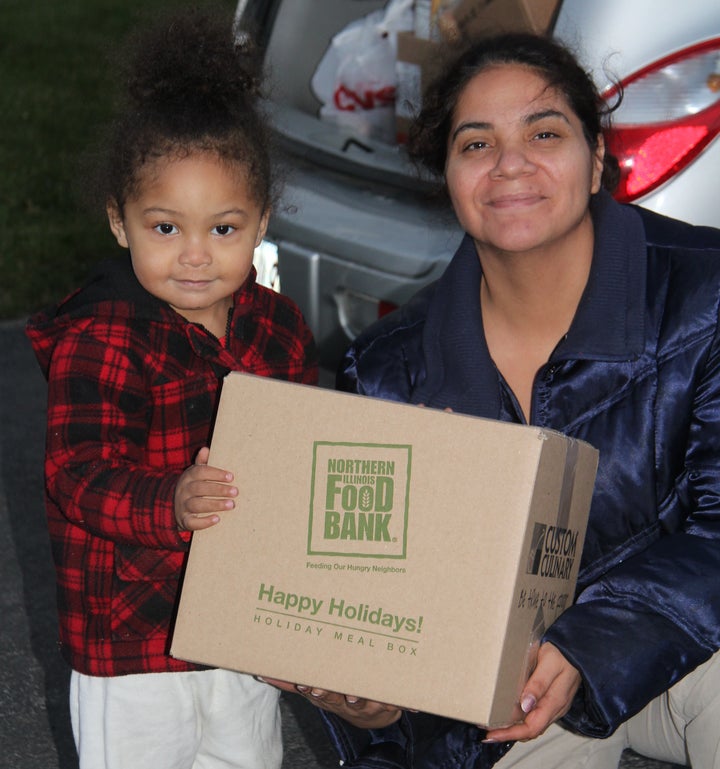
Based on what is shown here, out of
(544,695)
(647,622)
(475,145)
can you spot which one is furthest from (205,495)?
(475,145)

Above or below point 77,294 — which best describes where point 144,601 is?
below

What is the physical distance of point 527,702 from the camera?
68.6 inches

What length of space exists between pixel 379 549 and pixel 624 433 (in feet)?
1.78

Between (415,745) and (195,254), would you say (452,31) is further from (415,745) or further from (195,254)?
(415,745)

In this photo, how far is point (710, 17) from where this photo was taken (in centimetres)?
262

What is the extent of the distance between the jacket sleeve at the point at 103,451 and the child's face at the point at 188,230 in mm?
148

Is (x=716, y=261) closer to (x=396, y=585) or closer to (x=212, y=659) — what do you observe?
(x=396, y=585)

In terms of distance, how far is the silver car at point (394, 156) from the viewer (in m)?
2.63

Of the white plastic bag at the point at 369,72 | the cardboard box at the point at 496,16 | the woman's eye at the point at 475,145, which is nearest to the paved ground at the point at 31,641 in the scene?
the woman's eye at the point at 475,145

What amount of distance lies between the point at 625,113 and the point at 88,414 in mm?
1335

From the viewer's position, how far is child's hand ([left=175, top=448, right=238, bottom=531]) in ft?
5.69

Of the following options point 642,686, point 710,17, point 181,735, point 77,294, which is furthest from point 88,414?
point 710,17

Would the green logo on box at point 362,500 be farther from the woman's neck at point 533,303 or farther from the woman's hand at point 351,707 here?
the woman's neck at point 533,303

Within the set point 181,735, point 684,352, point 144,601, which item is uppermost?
point 684,352
